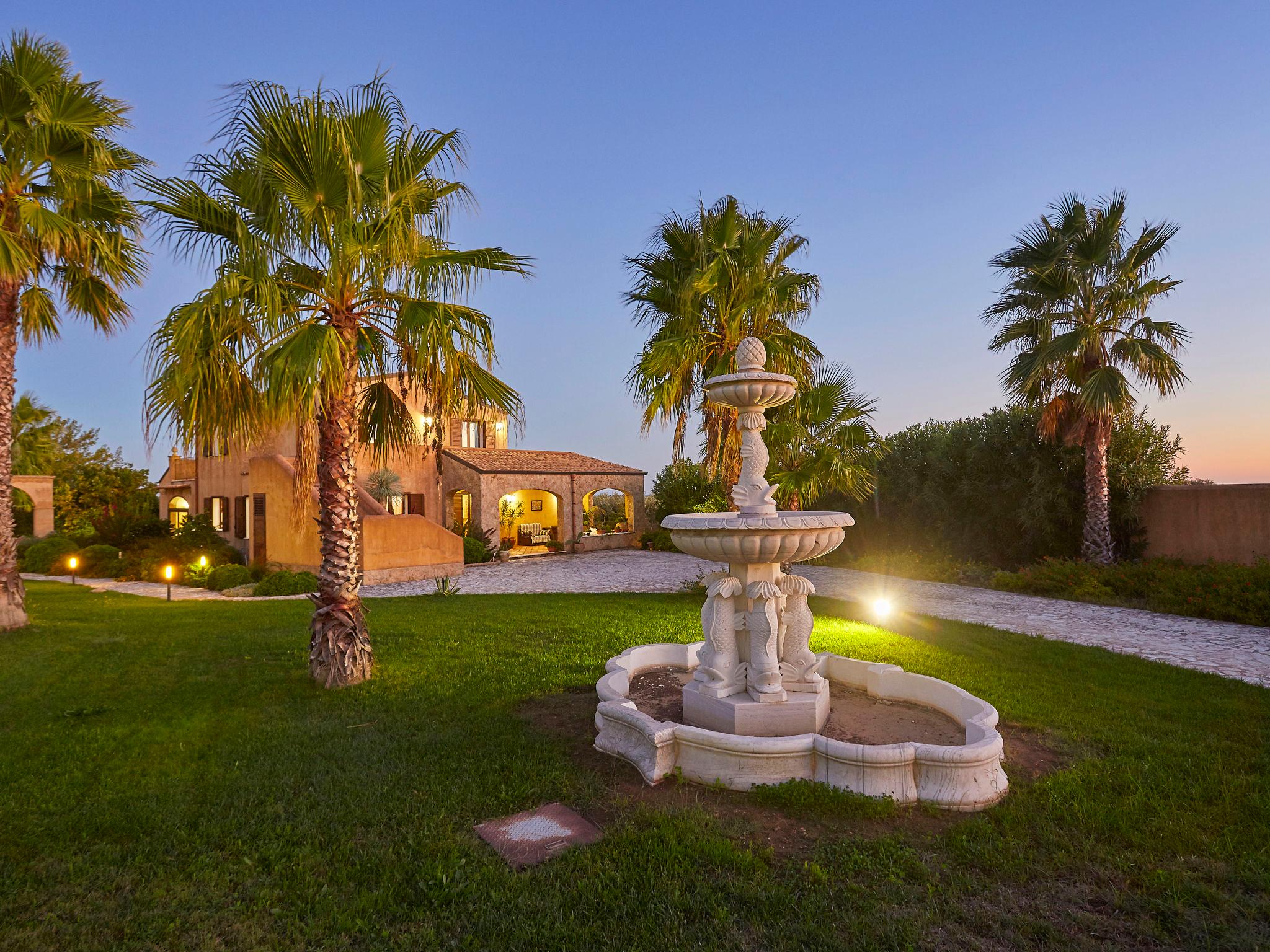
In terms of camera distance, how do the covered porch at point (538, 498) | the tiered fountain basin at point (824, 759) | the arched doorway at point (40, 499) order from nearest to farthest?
the tiered fountain basin at point (824, 759) → the covered porch at point (538, 498) → the arched doorway at point (40, 499)

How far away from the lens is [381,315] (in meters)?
6.51

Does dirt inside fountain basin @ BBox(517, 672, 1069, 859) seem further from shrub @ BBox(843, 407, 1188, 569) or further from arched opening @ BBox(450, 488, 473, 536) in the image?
arched opening @ BBox(450, 488, 473, 536)

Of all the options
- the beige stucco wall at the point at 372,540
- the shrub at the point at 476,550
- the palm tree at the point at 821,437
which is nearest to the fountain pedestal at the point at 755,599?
the palm tree at the point at 821,437

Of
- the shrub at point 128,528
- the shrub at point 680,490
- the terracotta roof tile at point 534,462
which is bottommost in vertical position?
the shrub at point 128,528

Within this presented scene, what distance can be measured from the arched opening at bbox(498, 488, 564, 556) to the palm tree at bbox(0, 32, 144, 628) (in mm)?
13468

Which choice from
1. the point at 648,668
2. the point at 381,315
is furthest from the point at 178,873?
the point at 381,315

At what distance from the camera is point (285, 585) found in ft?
46.8

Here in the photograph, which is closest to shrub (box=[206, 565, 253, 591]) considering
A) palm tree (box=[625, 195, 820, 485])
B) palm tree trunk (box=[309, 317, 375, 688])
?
palm tree trunk (box=[309, 317, 375, 688])

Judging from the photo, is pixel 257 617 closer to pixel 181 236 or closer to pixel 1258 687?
pixel 181 236

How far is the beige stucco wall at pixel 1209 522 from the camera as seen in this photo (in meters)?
12.0

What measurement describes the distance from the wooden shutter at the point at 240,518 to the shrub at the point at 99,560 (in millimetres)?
3051

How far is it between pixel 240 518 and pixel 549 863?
2048cm

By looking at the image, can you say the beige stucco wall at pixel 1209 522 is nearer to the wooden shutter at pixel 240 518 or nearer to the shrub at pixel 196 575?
the shrub at pixel 196 575

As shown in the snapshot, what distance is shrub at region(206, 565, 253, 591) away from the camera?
15188mm
